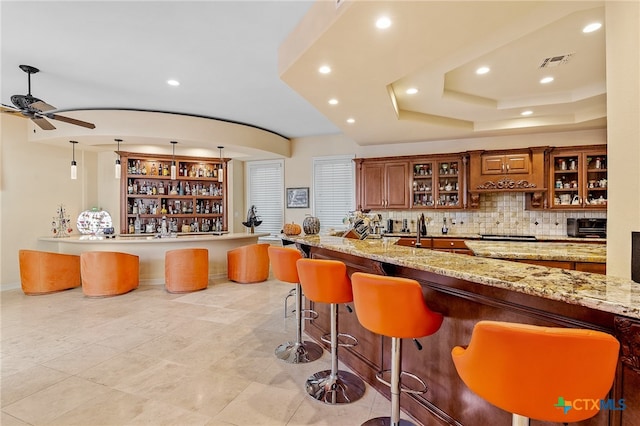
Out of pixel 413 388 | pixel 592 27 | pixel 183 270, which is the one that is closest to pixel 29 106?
pixel 183 270

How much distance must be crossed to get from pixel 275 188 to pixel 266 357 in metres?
4.89

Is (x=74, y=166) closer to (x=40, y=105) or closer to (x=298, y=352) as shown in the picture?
(x=40, y=105)

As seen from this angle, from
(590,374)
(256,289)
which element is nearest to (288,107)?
(256,289)

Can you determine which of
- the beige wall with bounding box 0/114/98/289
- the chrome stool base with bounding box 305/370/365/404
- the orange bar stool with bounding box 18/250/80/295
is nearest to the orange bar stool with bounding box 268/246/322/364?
the chrome stool base with bounding box 305/370/365/404

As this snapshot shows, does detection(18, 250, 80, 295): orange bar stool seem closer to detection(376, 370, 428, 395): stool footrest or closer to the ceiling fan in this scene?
the ceiling fan

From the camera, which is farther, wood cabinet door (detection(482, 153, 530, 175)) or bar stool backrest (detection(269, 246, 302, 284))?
wood cabinet door (detection(482, 153, 530, 175))

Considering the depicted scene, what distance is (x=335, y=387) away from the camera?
230cm

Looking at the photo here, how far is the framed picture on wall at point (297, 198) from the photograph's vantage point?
6.99 m

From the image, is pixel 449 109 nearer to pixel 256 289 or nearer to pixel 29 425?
pixel 256 289

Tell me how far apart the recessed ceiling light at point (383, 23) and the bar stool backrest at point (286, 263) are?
1865mm

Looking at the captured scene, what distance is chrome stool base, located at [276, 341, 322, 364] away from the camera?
2811 mm

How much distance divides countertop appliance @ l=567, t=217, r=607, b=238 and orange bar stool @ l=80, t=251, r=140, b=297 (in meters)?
7.48

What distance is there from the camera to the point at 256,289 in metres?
5.29

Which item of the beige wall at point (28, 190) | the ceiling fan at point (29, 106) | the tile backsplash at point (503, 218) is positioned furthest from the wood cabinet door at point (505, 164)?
the beige wall at point (28, 190)
